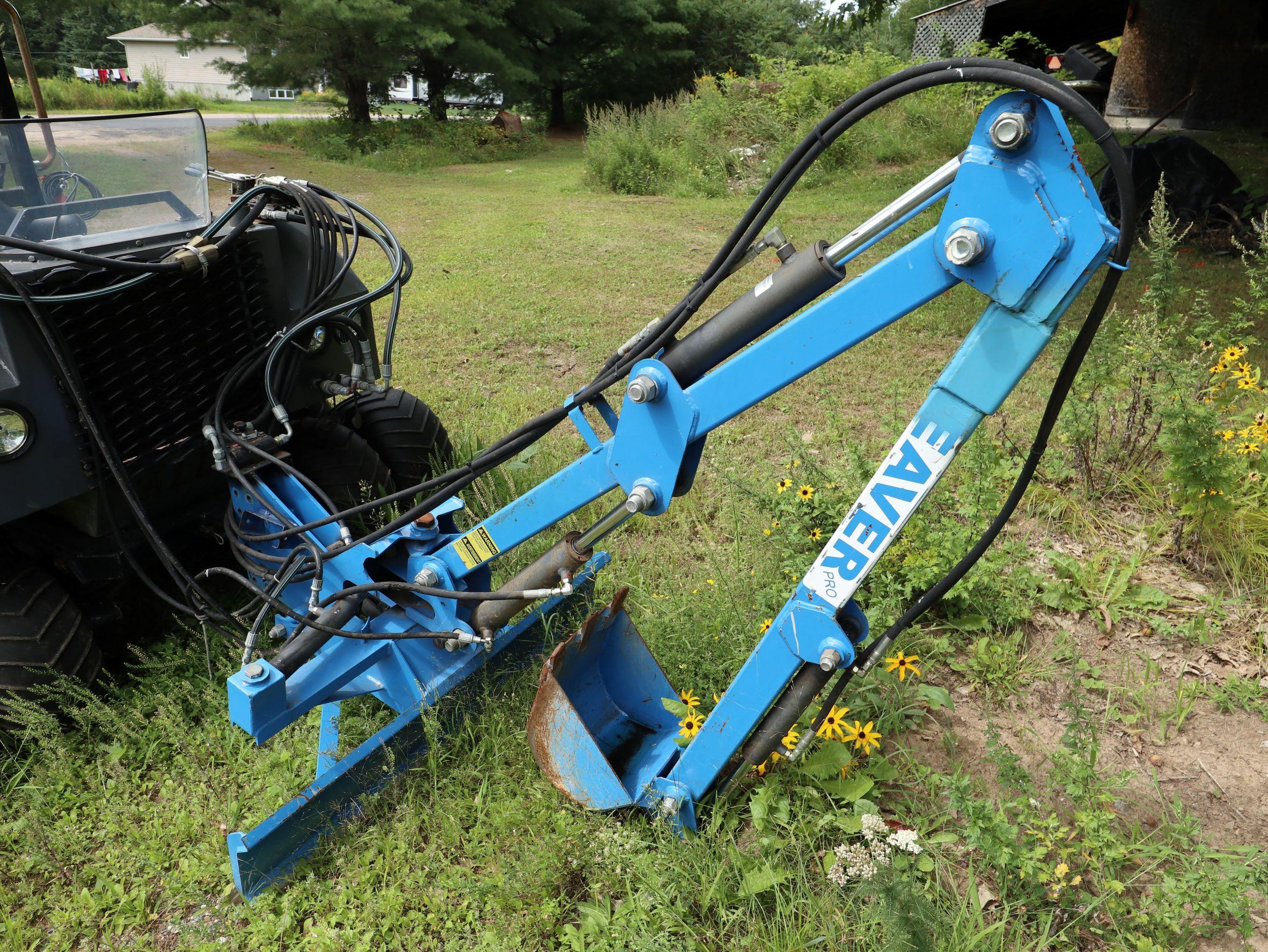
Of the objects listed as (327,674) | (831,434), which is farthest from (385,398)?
(831,434)

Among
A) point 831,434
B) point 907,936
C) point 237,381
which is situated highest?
point 237,381

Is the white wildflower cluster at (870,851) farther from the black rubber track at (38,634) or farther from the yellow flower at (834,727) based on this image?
the black rubber track at (38,634)

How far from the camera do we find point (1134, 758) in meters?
2.66

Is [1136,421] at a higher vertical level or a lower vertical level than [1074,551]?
higher

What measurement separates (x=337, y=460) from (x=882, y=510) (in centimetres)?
244

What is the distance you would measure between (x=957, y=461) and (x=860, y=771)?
2.01 metres

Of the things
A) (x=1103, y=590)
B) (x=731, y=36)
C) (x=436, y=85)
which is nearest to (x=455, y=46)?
(x=436, y=85)

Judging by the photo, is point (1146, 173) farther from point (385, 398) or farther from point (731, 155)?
point (385, 398)

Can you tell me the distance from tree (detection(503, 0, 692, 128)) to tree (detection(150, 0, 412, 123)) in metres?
4.13

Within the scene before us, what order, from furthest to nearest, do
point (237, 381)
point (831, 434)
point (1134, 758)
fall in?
1. point (831, 434)
2. point (237, 381)
3. point (1134, 758)

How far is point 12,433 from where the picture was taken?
2.47 metres

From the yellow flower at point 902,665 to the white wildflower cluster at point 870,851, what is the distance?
1.52 ft

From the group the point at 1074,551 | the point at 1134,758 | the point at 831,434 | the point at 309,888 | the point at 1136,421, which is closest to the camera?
the point at 309,888

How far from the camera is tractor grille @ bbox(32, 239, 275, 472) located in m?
2.58
